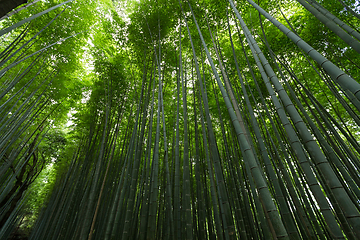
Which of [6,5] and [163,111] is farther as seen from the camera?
[163,111]

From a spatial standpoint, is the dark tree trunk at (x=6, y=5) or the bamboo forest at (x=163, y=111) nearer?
the dark tree trunk at (x=6, y=5)

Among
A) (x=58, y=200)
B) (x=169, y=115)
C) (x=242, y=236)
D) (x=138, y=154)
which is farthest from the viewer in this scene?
(x=169, y=115)

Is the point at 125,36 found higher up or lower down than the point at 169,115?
higher up

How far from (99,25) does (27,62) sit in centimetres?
200

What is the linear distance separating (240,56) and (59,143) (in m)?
6.23

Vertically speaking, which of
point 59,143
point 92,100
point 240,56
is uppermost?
point 240,56

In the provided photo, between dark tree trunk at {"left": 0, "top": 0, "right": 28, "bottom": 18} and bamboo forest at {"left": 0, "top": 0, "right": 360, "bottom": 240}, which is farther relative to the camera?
bamboo forest at {"left": 0, "top": 0, "right": 360, "bottom": 240}

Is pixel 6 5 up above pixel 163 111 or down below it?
below

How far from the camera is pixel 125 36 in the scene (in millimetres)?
3965

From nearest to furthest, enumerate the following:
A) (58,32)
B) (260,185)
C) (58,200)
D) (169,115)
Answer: (260,185) → (58,32) → (58,200) → (169,115)

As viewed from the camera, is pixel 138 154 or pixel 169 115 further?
pixel 169 115

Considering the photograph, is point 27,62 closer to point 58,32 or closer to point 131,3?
point 58,32

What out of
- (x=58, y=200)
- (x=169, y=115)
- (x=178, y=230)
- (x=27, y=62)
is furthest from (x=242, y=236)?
(x=27, y=62)

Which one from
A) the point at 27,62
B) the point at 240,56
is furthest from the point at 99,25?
the point at 240,56
